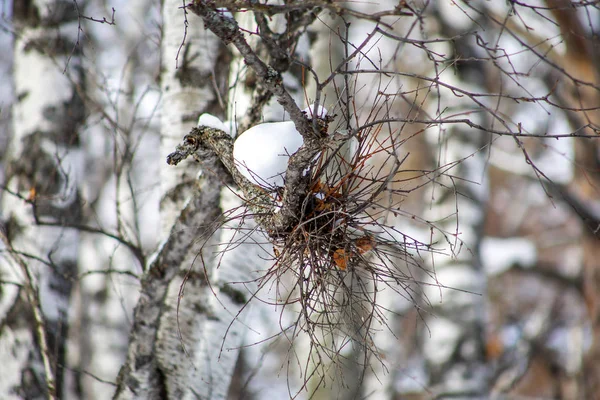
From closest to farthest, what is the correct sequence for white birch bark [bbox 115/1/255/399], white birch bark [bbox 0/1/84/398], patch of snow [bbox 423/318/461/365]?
white birch bark [bbox 115/1/255/399], white birch bark [bbox 0/1/84/398], patch of snow [bbox 423/318/461/365]

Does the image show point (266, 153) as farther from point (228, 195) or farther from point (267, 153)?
point (228, 195)

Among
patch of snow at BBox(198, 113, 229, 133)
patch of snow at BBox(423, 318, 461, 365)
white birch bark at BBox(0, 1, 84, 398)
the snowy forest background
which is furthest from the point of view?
patch of snow at BBox(423, 318, 461, 365)

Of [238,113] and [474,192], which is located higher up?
[474,192]

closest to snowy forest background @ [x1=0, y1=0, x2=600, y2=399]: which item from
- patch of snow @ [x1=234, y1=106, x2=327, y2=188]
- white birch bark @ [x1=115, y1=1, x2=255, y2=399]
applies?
white birch bark @ [x1=115, y1=1, x2=255, y2=399]

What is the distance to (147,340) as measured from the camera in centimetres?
158

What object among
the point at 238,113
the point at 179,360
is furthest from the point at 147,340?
the point at 238,113

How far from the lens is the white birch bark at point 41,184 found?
2.11 metres

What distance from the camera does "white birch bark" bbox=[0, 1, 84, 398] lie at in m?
2.11

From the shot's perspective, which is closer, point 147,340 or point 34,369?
point 147,340

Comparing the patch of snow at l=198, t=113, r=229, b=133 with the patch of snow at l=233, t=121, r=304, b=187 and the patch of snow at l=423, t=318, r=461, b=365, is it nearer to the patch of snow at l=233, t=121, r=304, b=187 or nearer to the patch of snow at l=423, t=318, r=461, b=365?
the patch of snow at l=233, t=121, r=304, b=187

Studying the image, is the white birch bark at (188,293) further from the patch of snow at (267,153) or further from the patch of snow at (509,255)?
the patch of snow at (509,255)

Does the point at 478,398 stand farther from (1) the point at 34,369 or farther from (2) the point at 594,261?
(1) the point at 34,369

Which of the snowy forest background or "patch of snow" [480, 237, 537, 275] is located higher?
"patch of snow" [480, 237, 537, 275]

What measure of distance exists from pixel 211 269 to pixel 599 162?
333cm
